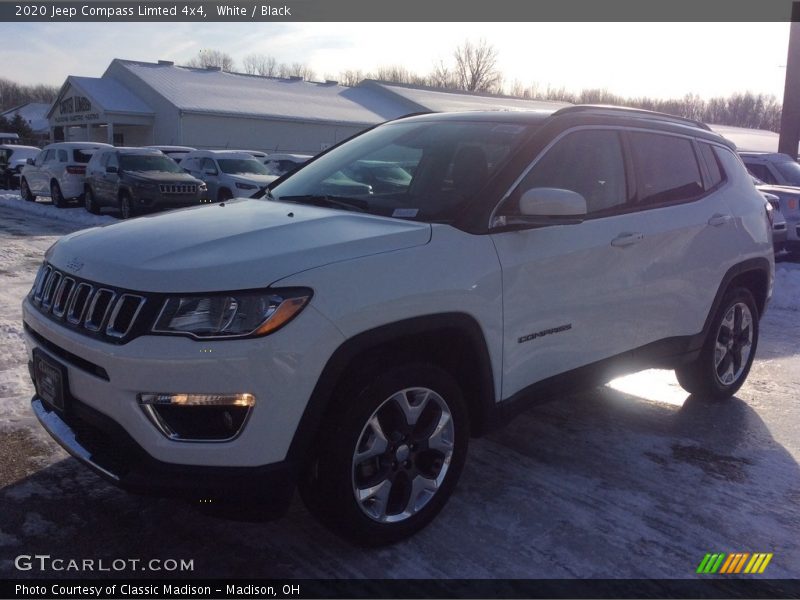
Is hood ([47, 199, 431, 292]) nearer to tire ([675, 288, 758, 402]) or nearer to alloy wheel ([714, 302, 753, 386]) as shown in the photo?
tire ([675, 288, 758, 402])

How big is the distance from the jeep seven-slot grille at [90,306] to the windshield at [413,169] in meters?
1.29

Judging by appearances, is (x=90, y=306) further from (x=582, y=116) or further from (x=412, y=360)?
(x=582, y=116)

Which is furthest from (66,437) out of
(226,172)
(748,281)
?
(226,172)

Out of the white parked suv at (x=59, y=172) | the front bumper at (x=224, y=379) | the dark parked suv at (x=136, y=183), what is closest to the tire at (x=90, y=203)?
the dark parked suv at (x=136, y=183)

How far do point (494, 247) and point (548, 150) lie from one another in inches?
29.5

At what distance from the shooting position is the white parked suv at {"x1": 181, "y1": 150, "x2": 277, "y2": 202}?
17484 mm

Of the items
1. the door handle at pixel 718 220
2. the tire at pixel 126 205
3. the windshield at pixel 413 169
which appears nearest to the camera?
→ the windshield at pixel 413 169

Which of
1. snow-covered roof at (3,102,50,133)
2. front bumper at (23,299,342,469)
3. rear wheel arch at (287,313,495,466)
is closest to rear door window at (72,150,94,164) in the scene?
rear wheel arch at (287,313,495,466)

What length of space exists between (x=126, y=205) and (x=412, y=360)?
1461 centimetres

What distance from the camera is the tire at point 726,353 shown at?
198 inches

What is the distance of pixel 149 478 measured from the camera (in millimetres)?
2666

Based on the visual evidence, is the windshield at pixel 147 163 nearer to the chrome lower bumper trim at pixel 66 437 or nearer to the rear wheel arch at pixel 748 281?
the rear wheel arch at pixel 748 281

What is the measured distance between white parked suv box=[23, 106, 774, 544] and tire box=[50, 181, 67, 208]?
54.6 ft

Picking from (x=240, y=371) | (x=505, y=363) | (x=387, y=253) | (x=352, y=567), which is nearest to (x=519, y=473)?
(x=505, y=363)
